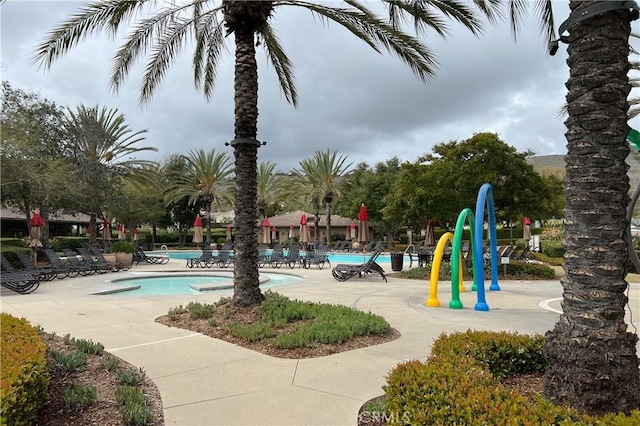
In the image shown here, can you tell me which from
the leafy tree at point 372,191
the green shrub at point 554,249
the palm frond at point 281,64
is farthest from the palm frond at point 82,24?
the leafy tree at point 372,191

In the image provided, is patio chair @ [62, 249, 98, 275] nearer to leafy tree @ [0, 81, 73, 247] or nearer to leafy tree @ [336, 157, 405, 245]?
leafy tree @ [0, 81, 73, 247]

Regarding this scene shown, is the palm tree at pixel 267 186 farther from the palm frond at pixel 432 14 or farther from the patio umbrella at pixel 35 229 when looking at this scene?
the palm frond at pixel 432 14

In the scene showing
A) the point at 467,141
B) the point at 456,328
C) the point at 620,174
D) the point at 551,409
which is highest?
the point at 467,141

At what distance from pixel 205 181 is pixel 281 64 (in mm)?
30479

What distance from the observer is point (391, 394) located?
3.34 meters

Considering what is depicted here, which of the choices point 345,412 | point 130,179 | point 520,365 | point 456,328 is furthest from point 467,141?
point 130,179

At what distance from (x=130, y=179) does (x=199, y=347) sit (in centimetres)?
3301

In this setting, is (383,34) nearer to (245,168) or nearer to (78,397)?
(245,168)

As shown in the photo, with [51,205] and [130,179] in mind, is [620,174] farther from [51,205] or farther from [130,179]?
[130,179]

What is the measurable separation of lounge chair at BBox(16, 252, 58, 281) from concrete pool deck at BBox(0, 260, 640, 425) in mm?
1409

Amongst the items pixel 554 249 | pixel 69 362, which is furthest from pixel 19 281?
pixel 554 249

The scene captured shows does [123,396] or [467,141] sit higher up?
[467,141]

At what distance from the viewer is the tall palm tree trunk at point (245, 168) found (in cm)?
802

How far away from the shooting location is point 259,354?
227 inches
